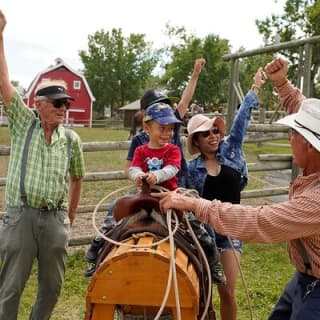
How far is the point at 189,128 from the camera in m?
3.30

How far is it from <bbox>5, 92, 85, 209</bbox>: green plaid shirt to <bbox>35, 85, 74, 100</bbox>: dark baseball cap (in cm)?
14

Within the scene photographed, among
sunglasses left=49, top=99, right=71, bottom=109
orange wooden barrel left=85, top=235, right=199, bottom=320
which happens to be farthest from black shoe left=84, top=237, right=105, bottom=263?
sunglasses left=49, top=99, right=71, bottom=109

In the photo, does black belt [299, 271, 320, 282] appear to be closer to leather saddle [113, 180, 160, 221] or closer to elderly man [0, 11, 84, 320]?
leather saddle [113, 180, 160, 221]

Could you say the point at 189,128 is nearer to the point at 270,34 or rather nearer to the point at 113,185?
the point at 113,185

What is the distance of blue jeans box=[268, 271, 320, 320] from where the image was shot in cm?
213

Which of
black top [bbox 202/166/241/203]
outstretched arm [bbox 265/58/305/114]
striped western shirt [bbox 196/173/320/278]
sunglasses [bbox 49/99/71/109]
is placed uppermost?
outstretched arm [bbox 265/58/305/114]

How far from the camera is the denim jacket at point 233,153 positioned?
10.5ft

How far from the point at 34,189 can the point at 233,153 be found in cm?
132

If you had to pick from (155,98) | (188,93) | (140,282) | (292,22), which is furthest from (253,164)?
(292,22)

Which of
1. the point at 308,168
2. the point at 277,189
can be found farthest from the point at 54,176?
the point at 277,189

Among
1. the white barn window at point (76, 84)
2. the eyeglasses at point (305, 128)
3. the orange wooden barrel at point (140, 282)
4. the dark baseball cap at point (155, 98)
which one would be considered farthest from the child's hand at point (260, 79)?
the white barn window at point (76, 84)

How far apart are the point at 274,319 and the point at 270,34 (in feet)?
106

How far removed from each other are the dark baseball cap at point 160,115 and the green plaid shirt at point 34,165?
0.65 metres

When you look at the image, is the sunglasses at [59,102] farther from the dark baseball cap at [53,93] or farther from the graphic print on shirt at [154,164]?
the graphic print on shirt at [154,164]
